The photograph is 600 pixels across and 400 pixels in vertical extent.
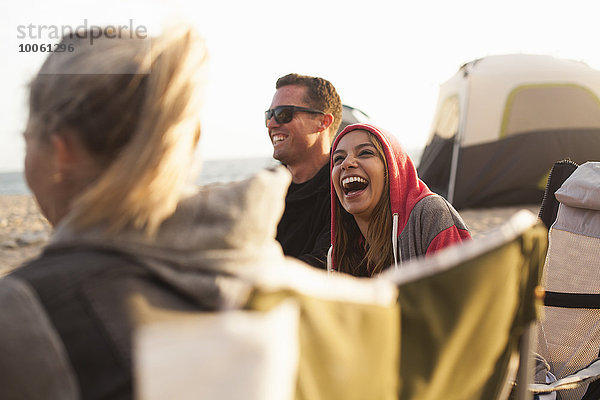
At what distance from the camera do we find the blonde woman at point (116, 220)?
0.78 meters

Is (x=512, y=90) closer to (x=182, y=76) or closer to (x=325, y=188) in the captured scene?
(x=325, y=188)

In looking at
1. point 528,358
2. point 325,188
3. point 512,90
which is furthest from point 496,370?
point 512,90

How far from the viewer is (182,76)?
938 mm

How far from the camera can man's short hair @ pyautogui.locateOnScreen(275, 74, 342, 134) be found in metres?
3.98

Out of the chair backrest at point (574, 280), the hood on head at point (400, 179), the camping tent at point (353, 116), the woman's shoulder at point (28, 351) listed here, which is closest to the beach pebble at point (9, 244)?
the camping tent at point (353, 116)

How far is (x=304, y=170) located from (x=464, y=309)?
2896mm

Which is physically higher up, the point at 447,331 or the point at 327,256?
the point at 447,331

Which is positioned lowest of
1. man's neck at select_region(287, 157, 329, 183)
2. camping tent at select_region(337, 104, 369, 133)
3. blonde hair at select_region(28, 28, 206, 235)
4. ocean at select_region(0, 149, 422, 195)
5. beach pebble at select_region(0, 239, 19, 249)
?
ocean at select_region(0, 149, 422, 195)

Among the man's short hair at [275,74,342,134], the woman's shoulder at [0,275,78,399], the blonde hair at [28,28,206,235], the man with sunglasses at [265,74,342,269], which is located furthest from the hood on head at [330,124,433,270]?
the woman's shoulder at [0,275,78,399]

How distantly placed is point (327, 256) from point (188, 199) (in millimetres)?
2218

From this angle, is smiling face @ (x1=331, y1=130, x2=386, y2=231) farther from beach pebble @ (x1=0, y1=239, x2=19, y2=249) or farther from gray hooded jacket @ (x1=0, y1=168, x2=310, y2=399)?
beach pebble @ (x1=0, y1=239, x2=19, y2=249)

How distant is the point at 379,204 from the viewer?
273 centimetres

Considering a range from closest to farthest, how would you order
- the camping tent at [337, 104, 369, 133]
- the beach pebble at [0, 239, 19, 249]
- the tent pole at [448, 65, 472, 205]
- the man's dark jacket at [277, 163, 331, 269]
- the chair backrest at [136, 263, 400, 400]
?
the chair backrest at [136, 263, 400, 400] < the man's dark jacket at [277, 163, 331, 269] < the camping tent at [337, 104, 369, 133] < the beach pebble at [0, 239, 19, 249] < the tent pole at [448, 65, 472, 205]

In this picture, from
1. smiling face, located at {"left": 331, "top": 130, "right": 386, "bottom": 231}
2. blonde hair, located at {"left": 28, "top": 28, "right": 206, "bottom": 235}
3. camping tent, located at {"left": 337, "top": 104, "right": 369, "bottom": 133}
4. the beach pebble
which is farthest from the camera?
the beach pebble
